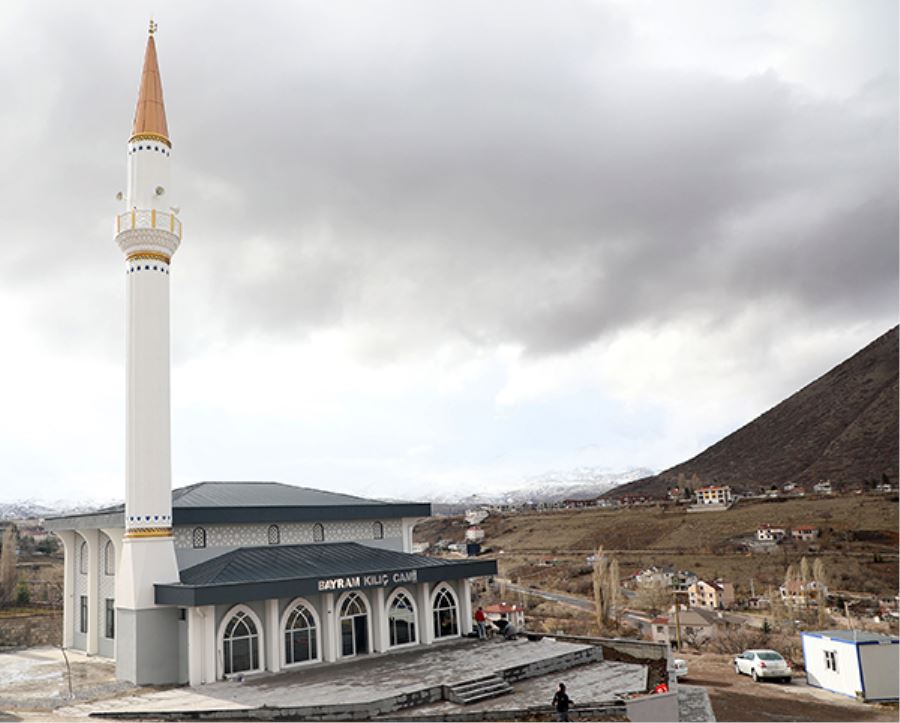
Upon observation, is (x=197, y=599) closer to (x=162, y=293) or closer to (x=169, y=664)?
(x=169, y=664)

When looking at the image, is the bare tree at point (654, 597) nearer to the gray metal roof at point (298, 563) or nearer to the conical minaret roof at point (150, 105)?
the gray metal roof at point (298, 563)

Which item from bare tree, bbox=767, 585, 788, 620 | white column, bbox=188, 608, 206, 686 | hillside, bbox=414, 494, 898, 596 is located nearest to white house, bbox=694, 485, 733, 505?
hillside, bbox=414, 494, 898, 596

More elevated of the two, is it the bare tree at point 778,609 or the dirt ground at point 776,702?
the dirt ground at point 776,702

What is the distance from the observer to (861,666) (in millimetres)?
22562

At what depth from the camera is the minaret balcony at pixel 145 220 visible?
77.7ft

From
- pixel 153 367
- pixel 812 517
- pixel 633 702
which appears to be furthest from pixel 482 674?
pixel 812 517

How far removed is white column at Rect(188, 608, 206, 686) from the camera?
68.5 feet

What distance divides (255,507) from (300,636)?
4.40 meters

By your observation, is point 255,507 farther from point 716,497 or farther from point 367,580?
point 716,497

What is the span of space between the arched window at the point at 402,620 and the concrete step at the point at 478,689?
5366mm

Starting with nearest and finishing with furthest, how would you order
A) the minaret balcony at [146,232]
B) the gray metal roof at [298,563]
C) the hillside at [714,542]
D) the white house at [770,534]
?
the gray metal roof at [298,563]
the minaret balcony at [146,232]
the hillside at [714,542]
the white house at [770,534]

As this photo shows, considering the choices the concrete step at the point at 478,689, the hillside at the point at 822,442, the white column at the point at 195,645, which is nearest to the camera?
the concrete step at the point at 478,689

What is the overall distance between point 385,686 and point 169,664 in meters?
6.50

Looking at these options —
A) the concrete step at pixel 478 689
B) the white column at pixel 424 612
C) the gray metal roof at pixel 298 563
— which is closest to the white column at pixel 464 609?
the gray metal roof at pixel 298 563
